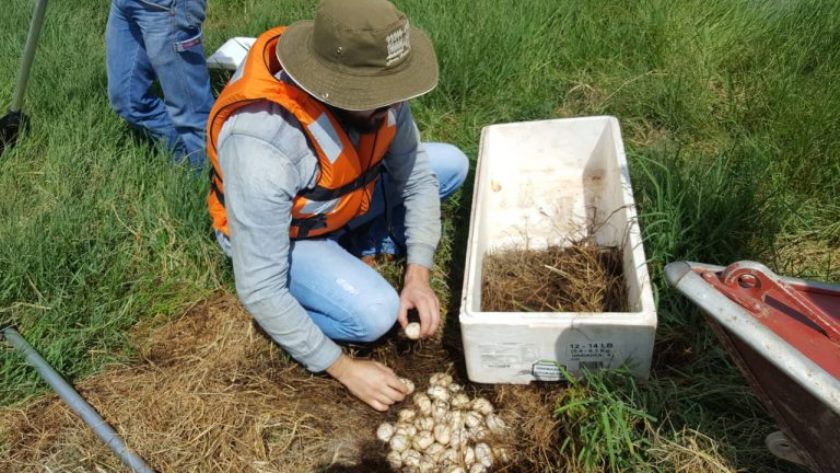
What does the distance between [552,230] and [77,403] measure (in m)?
1.93

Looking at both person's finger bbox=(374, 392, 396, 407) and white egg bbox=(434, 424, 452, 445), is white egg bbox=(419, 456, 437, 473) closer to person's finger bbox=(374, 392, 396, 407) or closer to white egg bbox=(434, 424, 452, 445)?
white egg bbox=(434, 424, 452, 445)

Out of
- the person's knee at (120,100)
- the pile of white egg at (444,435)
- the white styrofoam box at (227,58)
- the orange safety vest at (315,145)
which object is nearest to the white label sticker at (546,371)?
the pile of white egg at (444,435)

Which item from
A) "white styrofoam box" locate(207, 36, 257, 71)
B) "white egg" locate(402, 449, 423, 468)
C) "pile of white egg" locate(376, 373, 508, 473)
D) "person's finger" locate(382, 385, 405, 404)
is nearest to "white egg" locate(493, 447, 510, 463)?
"pile of white egg" locate(376, 373, 508, 473)

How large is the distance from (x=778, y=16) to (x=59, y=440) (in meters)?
3.78

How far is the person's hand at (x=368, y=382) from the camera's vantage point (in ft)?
7.39

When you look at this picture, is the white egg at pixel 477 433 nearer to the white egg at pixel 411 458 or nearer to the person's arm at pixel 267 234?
the white egg at pixel 411 458

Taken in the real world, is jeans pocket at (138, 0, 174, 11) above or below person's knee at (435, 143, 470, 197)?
above

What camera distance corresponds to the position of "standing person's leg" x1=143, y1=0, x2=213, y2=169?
9.91 feet

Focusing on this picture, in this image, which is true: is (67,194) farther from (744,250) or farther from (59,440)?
(744,250)

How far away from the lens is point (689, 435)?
2.03 m

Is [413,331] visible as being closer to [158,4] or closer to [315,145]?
[315,145]

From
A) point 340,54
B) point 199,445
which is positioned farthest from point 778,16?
point 199,445

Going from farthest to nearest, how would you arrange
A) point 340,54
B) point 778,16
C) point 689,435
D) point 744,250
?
point 778,16 → point 744,250 → point 689,435 → point 340,54

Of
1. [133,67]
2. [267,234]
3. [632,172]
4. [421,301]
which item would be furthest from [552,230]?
[133,67]
